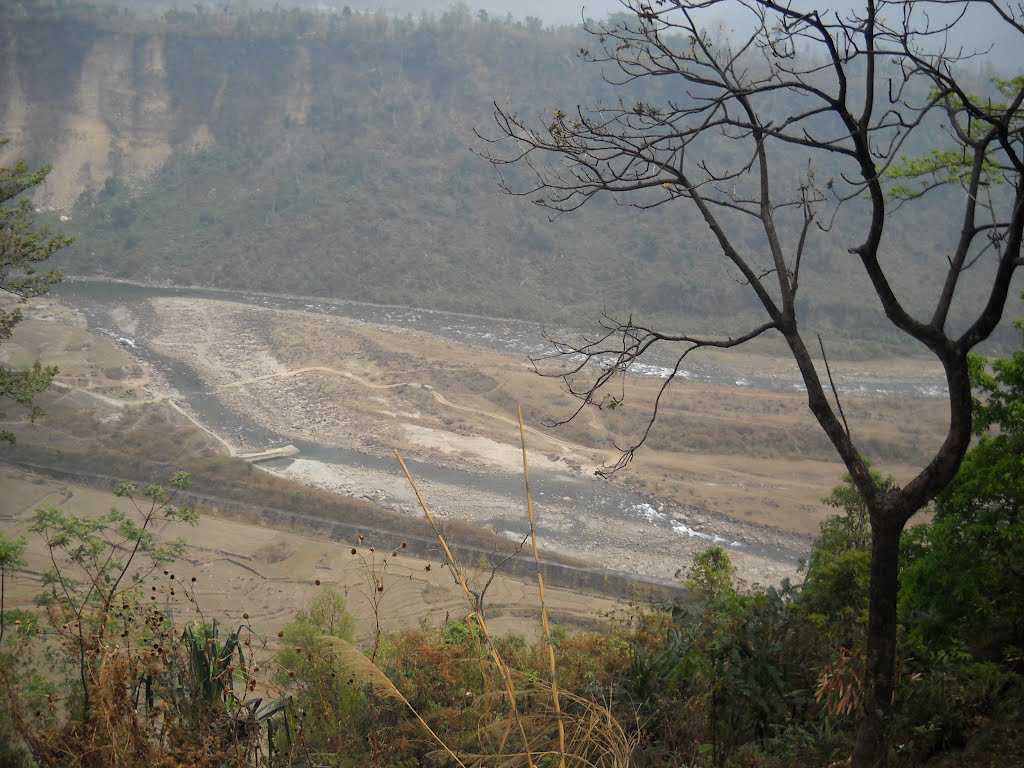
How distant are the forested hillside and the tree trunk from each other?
80.6ft

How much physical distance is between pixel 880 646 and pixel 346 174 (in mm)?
40143

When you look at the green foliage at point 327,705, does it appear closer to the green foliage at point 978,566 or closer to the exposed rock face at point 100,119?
the green foliage at point 978,566

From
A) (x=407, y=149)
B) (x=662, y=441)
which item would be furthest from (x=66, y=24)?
(x=662, y=441)

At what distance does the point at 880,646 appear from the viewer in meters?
3.58

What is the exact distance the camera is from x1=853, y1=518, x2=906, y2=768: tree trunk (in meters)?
3.51

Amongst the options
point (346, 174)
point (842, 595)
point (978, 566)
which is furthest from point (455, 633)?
point (346, 174)

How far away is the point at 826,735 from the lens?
162 inches

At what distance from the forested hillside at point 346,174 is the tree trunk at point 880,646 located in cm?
2456

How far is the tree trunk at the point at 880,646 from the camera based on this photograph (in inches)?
138

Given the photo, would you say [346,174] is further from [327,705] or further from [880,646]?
[880,646]

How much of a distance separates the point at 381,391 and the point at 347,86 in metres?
31.1

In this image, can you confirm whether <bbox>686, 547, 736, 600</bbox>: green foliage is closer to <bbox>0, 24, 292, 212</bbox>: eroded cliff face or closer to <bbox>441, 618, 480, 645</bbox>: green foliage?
<bbox>441, 618, 480, 645</bbox>: green foliage

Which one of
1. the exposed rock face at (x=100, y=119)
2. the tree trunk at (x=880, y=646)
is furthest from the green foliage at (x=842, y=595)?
the exposed rock face at (x=100, y=119)

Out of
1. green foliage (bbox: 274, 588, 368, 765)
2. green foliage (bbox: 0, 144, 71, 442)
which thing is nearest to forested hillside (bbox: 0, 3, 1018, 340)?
green foliage (bbox: 0, 144, 71, 442)
